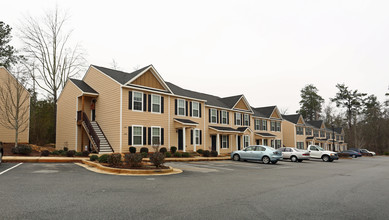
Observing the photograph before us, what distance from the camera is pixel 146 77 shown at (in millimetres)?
23344

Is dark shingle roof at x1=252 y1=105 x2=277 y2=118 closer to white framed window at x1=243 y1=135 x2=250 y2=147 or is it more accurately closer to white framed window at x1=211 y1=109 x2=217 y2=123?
white framed window at x1=243 y1=135 x2=250 y2=147

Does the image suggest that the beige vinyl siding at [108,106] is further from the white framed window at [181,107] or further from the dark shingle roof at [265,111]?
the dark shingle roof at [265,111]

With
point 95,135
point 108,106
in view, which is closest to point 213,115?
point 108,106

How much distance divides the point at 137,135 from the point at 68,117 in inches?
339

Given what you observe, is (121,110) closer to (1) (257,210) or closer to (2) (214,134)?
(2) (214,134)

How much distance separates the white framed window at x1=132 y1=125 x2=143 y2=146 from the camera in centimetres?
2166

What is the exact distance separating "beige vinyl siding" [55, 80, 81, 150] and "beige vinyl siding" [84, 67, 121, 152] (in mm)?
1891

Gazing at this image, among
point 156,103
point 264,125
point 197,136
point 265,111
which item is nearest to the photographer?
point 156,103

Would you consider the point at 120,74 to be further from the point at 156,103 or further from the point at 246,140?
the point at 246,140

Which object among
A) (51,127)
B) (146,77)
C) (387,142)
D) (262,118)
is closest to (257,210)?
(146,77)

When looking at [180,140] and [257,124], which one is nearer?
Answer: [180,140]

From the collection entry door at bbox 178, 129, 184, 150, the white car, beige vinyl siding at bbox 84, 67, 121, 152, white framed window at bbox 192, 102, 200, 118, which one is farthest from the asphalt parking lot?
white framed window at bbox 192, 102, 200, 118

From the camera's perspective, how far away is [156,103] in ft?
78.9

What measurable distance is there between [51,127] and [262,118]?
28711 mm
